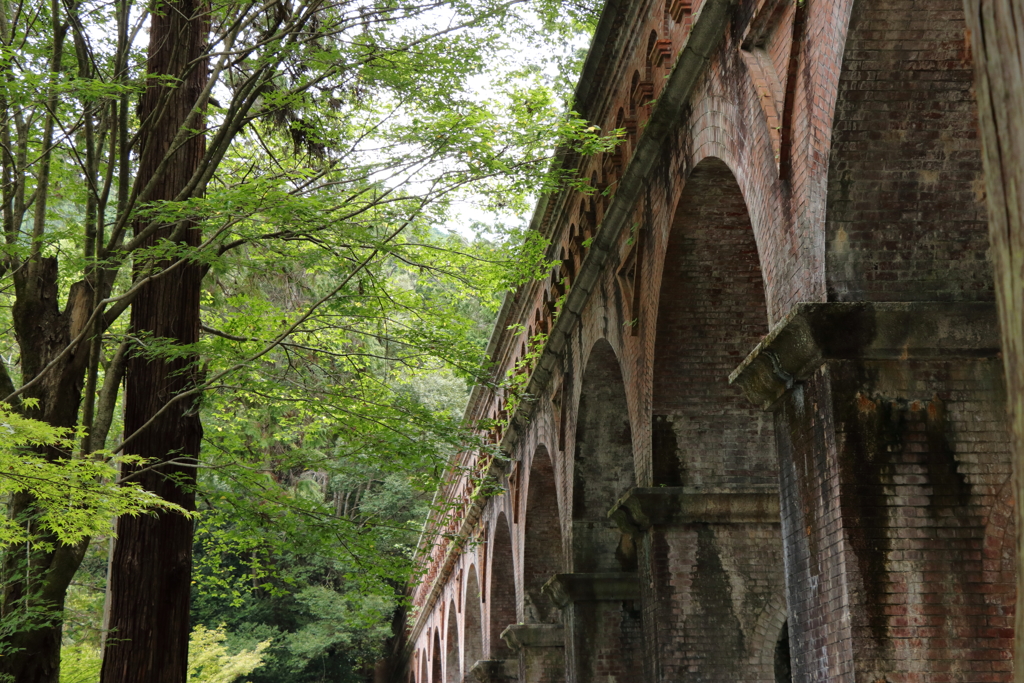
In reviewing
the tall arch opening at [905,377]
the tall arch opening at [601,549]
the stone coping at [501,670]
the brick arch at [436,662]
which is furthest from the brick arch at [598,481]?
the brick arch at [436,662]

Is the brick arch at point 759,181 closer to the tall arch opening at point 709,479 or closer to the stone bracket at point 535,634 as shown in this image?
the tall arch opening at point 709,479

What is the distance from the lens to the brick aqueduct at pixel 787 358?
512 centimetres

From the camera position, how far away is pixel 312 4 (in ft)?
28.7

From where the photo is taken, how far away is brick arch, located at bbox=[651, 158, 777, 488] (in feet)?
28.1

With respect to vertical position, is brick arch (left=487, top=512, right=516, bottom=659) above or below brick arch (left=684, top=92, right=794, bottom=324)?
below

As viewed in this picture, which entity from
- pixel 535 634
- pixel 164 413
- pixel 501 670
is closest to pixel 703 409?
pixel 164 413

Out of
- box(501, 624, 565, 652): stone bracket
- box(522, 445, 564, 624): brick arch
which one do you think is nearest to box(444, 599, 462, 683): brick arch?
box(522, 445, 564, 624): brick arch

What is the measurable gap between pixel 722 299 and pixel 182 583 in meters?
5.15

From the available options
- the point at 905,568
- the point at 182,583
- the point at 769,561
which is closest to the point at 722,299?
the point at 769,561

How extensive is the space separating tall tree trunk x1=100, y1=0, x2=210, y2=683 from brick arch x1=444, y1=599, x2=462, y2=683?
19.3 meters

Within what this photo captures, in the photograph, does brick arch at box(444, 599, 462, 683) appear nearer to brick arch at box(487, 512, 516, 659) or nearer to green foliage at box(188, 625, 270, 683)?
brick arch at box(487, 512, 516, 659)

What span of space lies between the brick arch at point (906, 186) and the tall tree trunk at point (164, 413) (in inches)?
186

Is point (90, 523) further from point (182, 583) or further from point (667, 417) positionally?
point (667, 417)

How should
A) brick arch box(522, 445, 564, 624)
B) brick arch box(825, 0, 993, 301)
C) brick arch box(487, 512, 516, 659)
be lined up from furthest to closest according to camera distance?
brick arch box(487, 512, 516, 659)
brick arch box(522, 445, 564, 624)
brick arch box(825, 0, 993, 301)
